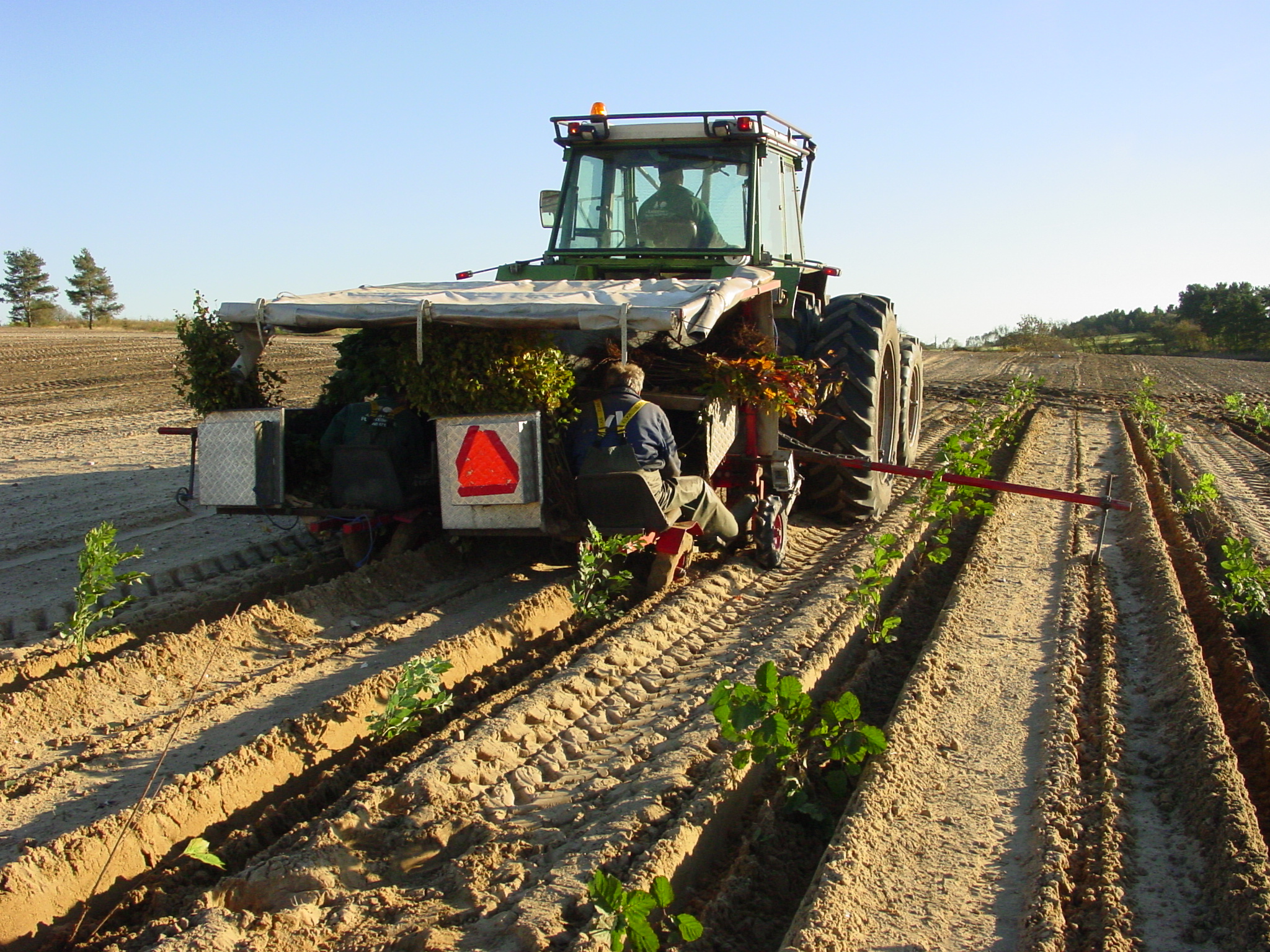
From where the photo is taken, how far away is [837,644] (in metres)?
4.81

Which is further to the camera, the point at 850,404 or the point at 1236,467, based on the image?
the point at 1236,467

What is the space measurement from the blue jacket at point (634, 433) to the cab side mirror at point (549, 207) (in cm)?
253

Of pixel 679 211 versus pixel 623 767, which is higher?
pixel 679 211

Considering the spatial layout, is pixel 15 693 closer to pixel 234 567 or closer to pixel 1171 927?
pixel 234 567

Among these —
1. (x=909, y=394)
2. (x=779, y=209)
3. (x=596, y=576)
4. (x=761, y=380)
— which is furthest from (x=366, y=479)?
(x=909, y=394)

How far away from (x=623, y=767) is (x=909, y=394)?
6171 millimetres

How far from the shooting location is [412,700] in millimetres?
3857

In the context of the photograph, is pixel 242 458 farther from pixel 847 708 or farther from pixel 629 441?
pixel 847 708

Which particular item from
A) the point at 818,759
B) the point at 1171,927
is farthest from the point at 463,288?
the point at 1171,927

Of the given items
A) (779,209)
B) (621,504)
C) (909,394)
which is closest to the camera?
(621,504)

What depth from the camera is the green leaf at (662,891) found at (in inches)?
97.7

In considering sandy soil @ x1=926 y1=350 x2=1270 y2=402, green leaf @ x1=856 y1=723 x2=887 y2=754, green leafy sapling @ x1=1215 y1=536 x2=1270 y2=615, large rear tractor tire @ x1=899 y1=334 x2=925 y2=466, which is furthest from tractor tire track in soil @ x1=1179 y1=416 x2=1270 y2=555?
green leaf @ x1=856 y1=723 x2=887 y2=754

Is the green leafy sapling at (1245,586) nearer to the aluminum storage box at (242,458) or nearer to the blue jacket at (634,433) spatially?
the blue jacket at (634,433)

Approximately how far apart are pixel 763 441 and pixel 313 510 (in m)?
2.58
